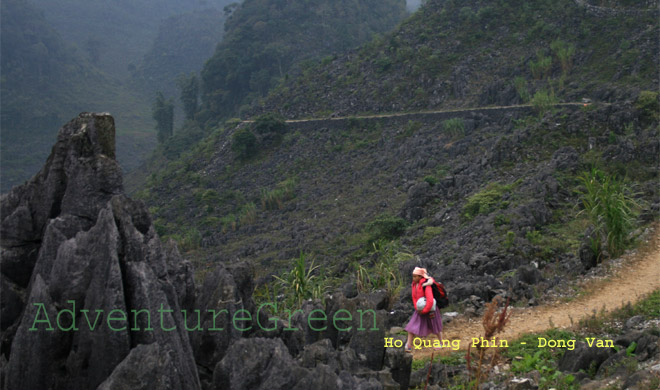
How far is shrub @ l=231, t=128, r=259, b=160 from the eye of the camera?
36.1 meters

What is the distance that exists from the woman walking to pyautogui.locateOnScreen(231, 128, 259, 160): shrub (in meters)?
30.1

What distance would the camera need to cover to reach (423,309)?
667 cm

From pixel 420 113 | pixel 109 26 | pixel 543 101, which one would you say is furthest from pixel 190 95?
pixel 109 26

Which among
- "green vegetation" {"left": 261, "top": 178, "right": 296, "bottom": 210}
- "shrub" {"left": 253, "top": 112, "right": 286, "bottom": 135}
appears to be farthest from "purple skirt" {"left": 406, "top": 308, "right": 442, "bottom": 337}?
"shrub" {"left": 253, "top": 112, "right": 286, "bottom": 135}

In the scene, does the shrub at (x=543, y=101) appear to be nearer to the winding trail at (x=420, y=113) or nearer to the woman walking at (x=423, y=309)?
the winding trail at (x=420, y=113)

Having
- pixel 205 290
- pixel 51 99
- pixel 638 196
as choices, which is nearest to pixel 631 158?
pixel 638 196

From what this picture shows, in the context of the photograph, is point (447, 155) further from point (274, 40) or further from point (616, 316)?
point (274, 40)

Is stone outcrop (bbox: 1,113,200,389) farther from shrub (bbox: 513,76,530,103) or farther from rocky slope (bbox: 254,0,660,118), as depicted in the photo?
shrub (bbox: 513,76,530,103)

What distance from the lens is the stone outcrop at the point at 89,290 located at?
4.61m

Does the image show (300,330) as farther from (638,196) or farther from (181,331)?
(638,196)

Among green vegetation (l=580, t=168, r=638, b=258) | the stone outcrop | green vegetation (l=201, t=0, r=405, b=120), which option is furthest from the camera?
green vegetation (l=201, t=0, r=405, b=120)

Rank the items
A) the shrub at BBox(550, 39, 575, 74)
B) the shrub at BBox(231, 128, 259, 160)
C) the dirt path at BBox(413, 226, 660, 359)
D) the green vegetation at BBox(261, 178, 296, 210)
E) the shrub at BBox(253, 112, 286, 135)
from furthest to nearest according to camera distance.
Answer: the shrub at BBox(253, 112, 286, 135) → the shrub at BBox(231, 128, 259, 160) → the shrub at BBox(550, 39, 575, 74) → the green vegetation at BBox(261, 178, 296, 210) → the dirt path at BBox(413, 226, 660, 359)

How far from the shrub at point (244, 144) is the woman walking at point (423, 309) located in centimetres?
3006

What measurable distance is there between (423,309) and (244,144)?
30472 mm
